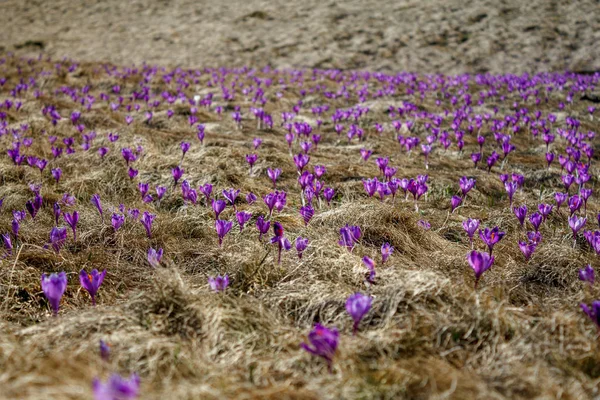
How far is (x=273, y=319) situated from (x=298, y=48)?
2196cm

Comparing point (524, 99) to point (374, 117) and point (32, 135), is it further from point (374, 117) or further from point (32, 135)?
point (32, 135)

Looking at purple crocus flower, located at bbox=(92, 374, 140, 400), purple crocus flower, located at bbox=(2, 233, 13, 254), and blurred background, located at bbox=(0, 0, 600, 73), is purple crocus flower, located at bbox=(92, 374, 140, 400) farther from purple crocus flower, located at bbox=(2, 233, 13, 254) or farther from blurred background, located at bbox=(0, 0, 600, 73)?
blurred background, located at bbox=(0, 0, 600, 73)

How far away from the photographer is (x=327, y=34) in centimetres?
2411

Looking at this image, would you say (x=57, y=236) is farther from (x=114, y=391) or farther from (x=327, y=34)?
(x=327, y=34)

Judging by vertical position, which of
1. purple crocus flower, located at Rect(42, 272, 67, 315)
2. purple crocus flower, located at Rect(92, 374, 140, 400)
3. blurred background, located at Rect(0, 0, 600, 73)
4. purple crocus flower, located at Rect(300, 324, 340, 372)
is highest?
purple crocus flower, located at Rect(92, 374, 140, 400)

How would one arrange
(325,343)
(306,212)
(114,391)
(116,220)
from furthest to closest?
(306,212) → (116,220) → (325,343) → (114,391)

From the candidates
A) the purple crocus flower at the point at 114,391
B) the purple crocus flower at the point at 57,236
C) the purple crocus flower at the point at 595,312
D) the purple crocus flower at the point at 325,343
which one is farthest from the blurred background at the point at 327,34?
the purple crocus flower at the point at 114,391

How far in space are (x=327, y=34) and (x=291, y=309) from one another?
77.7 ft

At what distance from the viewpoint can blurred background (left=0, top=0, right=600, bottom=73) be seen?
2069 cm

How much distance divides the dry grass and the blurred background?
58.0ft

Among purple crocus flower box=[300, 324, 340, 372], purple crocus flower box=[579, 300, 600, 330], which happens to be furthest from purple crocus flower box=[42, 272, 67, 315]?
purple crocus flower box=[579, 300, 600, 330]

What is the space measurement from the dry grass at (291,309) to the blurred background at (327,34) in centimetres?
1769

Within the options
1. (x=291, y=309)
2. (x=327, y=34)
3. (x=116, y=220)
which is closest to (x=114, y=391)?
(x=291, y=309)

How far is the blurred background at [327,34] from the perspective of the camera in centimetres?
2069
